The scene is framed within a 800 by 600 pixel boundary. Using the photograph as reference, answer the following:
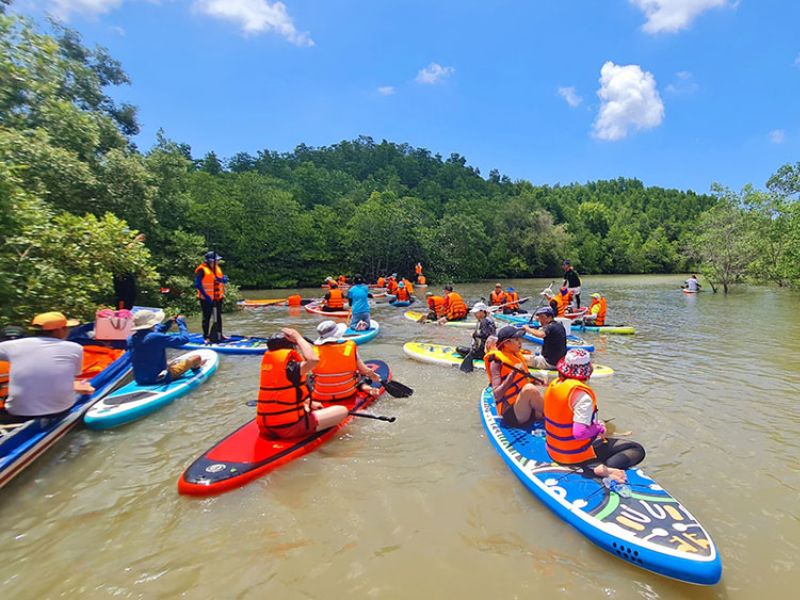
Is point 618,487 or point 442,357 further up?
point 618,487

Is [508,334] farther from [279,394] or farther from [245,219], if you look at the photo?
[245,219]

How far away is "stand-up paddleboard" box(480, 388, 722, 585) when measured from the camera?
2.85m

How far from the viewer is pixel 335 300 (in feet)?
51.9

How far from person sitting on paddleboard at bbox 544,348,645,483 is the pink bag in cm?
751

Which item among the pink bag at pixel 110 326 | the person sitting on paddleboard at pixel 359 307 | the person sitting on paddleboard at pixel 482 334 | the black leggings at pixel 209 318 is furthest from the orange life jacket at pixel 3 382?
the person sitting on paddleboard at pixel 359 307

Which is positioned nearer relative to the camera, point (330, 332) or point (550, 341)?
point (330, 332)

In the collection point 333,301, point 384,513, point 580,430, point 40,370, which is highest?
point 40,370

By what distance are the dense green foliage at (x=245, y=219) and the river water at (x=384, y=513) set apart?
354 centimetres

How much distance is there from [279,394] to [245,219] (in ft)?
99.0

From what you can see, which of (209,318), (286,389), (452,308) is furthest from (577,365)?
(452,308)

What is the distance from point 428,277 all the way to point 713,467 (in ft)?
112

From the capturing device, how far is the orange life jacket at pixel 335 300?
15805 millimetres

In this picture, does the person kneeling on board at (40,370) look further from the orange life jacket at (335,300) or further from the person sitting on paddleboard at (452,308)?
the orange life jacket at (335,300)

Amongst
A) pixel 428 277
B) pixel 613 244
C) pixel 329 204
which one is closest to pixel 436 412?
pixel 428 277
